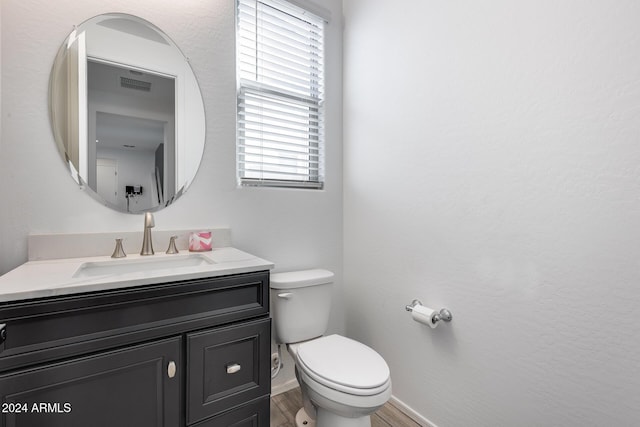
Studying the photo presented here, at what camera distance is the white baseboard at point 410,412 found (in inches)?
61.2

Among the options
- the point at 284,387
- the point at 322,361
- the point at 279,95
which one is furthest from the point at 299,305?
the point at 279,95

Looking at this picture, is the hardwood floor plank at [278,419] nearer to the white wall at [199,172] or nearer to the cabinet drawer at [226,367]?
the white wall at [199,172]

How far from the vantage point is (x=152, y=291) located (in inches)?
38.5

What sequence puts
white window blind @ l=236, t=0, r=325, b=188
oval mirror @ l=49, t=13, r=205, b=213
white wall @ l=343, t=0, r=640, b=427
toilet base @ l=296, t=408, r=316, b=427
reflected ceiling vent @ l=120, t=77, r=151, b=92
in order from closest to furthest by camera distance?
white wall @ l=343, t=0, r=640, b=427 < oval mirror @ l=49, t=13, r=205, b=213 < reflected ceiling vent @ l=120, t=77, r=151, b=92 < toilet base @ l=296, t=408, r=316, b=427 < white window blind @ l=236, t=0, r=325, b=188

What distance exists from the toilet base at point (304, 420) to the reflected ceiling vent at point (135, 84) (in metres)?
1.87

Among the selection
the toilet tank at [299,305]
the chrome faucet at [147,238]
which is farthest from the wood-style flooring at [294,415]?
the chrome faucet at [147,238]

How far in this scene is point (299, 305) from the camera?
161cm

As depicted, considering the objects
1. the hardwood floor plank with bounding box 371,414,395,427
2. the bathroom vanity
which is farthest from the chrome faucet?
the hardwood floor plank with bounding box 371,414,395,427

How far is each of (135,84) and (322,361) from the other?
1592mm

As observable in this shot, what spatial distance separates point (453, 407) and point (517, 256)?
2.68 ft

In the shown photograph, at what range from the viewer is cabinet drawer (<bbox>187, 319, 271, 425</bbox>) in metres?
1.05

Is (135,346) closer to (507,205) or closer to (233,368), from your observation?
(233,368)

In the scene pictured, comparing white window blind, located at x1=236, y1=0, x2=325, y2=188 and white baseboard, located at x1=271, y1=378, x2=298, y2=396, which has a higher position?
→ white window blind, located at x1=236, y1=0, x2=325, y2=188

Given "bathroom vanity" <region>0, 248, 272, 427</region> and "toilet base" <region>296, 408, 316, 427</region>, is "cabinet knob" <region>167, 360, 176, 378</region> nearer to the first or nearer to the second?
"bathroom vanity" <region>0, 248, 272, 427</region>
